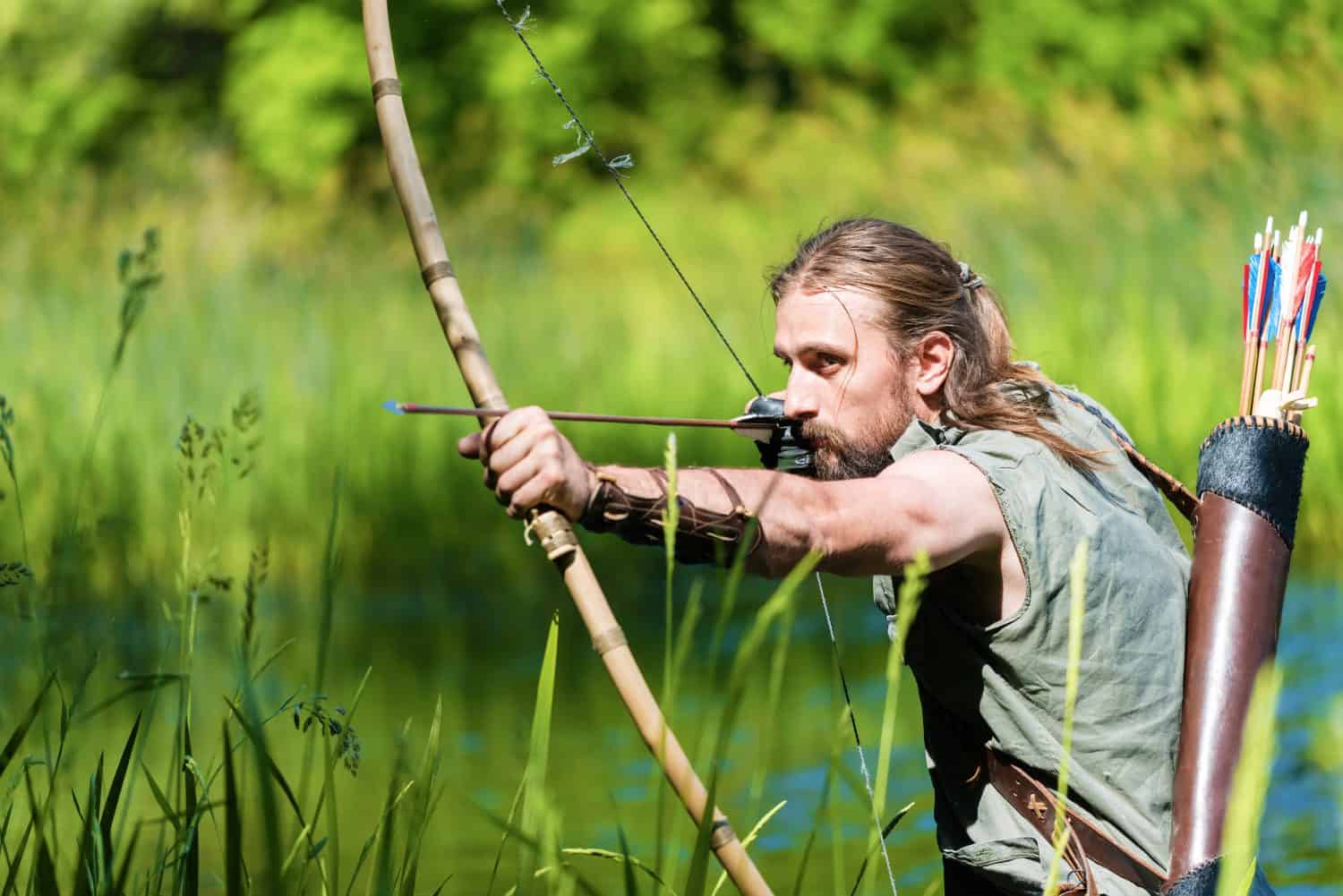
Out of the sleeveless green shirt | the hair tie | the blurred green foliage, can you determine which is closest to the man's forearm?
the sleeveless green shirt

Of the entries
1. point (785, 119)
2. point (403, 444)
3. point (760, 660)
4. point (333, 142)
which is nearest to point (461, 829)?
point (760, 660)

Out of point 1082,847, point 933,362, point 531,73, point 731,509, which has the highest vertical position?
point 531,73

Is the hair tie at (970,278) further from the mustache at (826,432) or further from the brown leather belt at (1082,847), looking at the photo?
the brown leather belt at (1082,847)

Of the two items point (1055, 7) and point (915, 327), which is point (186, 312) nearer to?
point (915, 327)

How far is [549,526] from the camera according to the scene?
198 cm

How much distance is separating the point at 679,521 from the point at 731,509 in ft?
0.23

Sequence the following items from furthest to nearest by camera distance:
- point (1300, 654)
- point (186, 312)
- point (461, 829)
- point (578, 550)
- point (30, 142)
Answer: point (30, 142) < point (186, 312) < point (1300, 654) < point (461, 829) < point (578, 550)

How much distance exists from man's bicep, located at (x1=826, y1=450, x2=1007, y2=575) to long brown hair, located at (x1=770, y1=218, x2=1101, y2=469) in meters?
0.25

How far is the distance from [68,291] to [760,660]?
5.21m

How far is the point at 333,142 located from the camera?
2162 cm

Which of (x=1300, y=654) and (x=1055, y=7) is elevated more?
(x=1055, y=7)

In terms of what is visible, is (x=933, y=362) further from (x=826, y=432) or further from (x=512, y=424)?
(x=512, y=424)

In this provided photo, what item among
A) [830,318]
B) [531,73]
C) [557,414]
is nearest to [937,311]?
[830,318]

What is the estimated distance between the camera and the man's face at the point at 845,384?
267 centimetres
